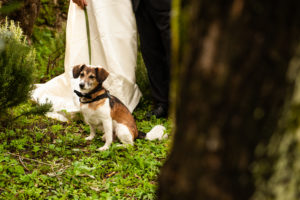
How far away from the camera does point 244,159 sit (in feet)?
2.51

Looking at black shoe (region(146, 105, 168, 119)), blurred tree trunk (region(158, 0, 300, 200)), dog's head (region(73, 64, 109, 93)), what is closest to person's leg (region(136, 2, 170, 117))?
black shoe (region(146, 105, 168, 119))

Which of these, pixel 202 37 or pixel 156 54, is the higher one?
pixel 202 37

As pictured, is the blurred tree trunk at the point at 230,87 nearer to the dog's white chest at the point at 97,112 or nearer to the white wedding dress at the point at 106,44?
the dog's white chest at the point at 97,112

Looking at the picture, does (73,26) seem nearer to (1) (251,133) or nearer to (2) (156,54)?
(2) (156,54)

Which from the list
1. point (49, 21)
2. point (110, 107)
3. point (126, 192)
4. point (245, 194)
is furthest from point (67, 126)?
point (49, 21)

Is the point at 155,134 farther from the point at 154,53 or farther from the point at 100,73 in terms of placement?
the point at 154,53

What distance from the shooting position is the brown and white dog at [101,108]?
3639mm

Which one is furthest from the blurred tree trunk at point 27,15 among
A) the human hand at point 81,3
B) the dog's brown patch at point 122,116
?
the dog's brown patch at point 122,116

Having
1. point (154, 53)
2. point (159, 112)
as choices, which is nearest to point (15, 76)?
point (154, 53)

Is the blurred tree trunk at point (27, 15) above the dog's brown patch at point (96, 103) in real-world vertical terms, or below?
above

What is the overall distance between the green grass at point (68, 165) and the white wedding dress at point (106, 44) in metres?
0.77

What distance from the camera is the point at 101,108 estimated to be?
3.63 meters

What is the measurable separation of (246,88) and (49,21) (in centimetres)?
838

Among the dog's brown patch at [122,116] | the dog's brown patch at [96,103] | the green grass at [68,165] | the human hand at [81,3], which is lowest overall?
the green grass at [68,165]
